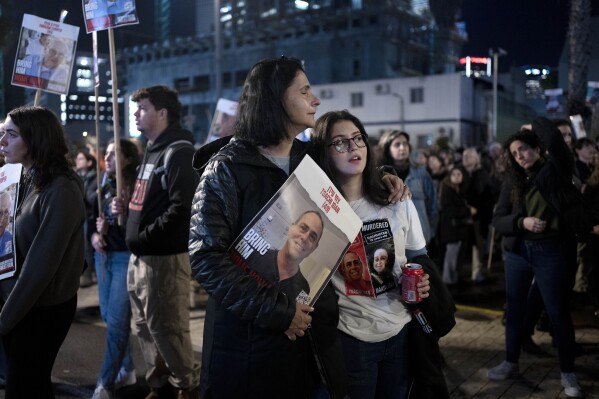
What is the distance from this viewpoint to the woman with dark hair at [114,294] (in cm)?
459

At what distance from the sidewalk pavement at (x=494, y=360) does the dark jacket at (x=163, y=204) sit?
1906mm

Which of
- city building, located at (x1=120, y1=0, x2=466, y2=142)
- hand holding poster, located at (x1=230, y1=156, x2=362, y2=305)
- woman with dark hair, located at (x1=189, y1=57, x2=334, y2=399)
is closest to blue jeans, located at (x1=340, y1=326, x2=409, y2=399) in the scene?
woman with dark hair, located at (x1=189, y1=57, x2=334, y2=399)

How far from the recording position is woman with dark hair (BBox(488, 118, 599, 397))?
4504 millimetres

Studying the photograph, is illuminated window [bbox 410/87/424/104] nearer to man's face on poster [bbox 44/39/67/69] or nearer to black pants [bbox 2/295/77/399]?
man's face on poster [bbox 44/39/67/69]

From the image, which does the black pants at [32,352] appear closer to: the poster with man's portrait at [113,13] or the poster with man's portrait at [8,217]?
the poster with man's portrait at [8,217]

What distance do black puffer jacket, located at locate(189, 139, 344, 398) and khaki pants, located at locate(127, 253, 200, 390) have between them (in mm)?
1941

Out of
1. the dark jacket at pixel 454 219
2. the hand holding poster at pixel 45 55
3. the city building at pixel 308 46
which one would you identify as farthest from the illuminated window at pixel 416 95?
the hand holding poster at pixel 45 55

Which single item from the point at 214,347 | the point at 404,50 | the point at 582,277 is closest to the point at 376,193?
the point at 214,347

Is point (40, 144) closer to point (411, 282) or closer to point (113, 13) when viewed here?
point (113, 13)

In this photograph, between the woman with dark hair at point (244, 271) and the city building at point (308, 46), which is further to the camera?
the city building at point (308, 46)

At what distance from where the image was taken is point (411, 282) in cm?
281

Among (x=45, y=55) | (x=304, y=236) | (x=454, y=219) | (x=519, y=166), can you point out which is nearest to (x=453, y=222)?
(x=454, y=219)

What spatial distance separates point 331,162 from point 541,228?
7.82ft

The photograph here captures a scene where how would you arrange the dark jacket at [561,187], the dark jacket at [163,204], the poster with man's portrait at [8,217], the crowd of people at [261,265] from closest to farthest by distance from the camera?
the crowd of people at [261,265]
the poster with man's portrait at [8,217]
the dark jacket at [163,204]
the dark jacket at [561,187]
